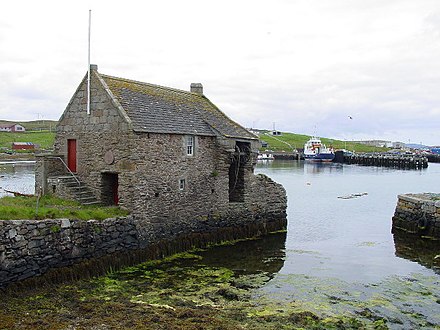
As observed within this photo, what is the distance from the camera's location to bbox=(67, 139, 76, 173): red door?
22641 mm

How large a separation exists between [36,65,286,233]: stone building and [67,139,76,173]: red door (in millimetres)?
48

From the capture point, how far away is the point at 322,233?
3020 centimetres

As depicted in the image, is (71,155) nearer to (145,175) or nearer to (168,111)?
(145,175)

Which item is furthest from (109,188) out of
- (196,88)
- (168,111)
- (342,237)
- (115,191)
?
(342,237)

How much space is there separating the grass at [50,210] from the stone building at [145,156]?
0.72 metres

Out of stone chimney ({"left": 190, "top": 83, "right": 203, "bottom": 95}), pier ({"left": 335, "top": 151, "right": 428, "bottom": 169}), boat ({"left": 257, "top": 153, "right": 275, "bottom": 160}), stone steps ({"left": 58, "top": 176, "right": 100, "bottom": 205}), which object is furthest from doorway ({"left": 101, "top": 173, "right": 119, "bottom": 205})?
boat ({"left": 257, "top": 153, "right": 275, "bottom": 160})

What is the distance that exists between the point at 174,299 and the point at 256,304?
264 centimetres

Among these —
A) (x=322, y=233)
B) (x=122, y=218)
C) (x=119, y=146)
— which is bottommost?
(x=322, y=233)

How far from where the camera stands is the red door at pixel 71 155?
2264 centimetres

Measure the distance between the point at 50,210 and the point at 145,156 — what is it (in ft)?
15.9

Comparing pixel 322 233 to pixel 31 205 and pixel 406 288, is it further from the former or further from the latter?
pixel 31 205

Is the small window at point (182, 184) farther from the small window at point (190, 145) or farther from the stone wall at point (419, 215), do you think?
the stone wall at point (419, 215)

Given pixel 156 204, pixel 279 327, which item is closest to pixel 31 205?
pixel 156 204

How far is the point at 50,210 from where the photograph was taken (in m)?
17.1
